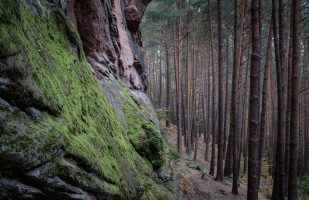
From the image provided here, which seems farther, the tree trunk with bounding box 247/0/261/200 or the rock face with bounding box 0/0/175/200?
the tree trunk with bounding box 247/0/261/200

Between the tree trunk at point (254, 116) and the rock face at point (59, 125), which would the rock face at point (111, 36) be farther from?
the tree trunk at point (254, 116)

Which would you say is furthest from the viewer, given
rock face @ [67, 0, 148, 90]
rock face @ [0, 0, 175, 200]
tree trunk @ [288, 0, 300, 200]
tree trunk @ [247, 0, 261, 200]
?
tree trunk @ [288, 0, 300, 200]

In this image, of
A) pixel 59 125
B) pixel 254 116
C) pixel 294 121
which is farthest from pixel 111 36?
pixel 59 125

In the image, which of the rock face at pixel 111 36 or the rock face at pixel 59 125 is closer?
the rock face at pixel 59 125

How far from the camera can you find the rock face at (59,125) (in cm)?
221

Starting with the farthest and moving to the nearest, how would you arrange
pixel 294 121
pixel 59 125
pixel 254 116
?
pixel 294 121, pixel 254 116, pixel 59 125

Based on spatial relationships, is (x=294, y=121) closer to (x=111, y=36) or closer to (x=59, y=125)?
(x=111, y=36)

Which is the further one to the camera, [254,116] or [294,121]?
[294,121]

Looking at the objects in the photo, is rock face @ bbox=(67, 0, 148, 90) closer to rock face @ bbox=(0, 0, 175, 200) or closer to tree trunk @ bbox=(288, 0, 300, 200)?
rock face @ bbox=(0, 0, 175, 200)

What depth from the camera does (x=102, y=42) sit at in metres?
6.75

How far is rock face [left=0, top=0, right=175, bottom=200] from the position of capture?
2215 mm

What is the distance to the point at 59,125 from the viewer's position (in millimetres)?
2809

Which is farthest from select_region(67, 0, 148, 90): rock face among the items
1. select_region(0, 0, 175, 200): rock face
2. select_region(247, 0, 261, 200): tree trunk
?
select_region(247, 0, 261, 200): tree trunk

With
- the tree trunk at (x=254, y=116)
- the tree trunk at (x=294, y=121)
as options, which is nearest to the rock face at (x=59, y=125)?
the tree trunk at (x=254, y=116)
